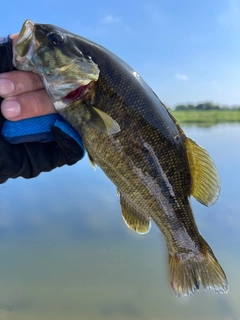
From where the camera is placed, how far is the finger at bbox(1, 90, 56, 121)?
2455 millimetres

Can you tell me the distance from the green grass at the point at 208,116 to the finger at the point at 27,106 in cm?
4008

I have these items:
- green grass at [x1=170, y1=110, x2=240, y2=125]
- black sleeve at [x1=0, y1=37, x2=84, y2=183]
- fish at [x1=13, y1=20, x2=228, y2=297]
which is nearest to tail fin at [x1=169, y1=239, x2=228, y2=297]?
fish at [x1=13, y1=20, x2=228, y2=297]

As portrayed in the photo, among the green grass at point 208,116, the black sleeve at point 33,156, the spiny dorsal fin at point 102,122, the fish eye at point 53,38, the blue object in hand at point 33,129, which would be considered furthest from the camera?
the green grass at point 208,116

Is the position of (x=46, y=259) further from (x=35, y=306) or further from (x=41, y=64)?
(x=41, y=64)

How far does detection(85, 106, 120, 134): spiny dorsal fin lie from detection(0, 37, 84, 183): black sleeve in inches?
13.0

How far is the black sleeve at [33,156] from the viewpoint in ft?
8.75

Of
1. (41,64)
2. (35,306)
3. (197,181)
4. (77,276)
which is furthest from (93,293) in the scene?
(41,64)

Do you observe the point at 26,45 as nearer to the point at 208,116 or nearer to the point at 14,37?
the point at 14,37

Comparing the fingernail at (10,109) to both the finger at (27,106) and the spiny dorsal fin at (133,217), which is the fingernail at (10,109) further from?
the spiny dorsal fin at (133,217)

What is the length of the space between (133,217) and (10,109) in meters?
1.19

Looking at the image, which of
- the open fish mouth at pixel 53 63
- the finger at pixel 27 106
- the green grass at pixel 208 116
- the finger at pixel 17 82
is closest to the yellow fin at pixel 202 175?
the open fish mouth at pixel 53 63

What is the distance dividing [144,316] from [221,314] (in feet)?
5.01

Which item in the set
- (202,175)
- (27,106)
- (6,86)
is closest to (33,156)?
(27,106)

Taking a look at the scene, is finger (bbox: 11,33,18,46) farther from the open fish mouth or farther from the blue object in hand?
the blue object in hand
